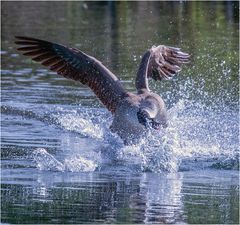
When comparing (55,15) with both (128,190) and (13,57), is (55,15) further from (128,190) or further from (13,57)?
(128,190)

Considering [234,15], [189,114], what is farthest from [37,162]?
[234,15]

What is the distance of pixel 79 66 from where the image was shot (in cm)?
1484

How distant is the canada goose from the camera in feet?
45.1

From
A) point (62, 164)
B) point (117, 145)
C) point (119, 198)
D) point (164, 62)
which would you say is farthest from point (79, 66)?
point (119, 198)

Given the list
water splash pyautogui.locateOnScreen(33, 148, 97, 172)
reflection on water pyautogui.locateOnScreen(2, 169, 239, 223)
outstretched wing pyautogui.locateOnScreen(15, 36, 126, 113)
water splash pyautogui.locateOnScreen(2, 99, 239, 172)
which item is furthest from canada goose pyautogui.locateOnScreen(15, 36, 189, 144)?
reflection on water pyautogui.locateOnScreen(2, 169, 239, 223)

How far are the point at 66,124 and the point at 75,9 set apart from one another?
19.3 m

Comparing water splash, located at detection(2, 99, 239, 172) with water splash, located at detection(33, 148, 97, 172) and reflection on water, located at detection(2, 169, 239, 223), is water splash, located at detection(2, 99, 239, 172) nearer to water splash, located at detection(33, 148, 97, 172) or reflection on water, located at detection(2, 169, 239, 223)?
water splash, located at detection(33, 148, 97, 172)

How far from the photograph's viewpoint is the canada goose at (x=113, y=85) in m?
13.7

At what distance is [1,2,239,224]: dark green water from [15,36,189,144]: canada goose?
0.78 feet

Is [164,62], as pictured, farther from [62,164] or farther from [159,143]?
[62,164]

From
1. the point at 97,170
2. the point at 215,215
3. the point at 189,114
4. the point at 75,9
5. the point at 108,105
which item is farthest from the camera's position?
the point at 75,9

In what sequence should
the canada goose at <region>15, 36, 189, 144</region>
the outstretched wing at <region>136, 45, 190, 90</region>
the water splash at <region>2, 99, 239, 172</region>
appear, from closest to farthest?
the water splash at <region>2, 99, 239, 172</region>
the canada goose at <region>15, 36, 189, 144</region>
the outstretched wing at <region>136, 45, 190, 90</region>

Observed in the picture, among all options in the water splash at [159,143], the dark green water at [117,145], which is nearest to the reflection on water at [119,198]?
the dark green water at [117,145]

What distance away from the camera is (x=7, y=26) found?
28062 millimetres
